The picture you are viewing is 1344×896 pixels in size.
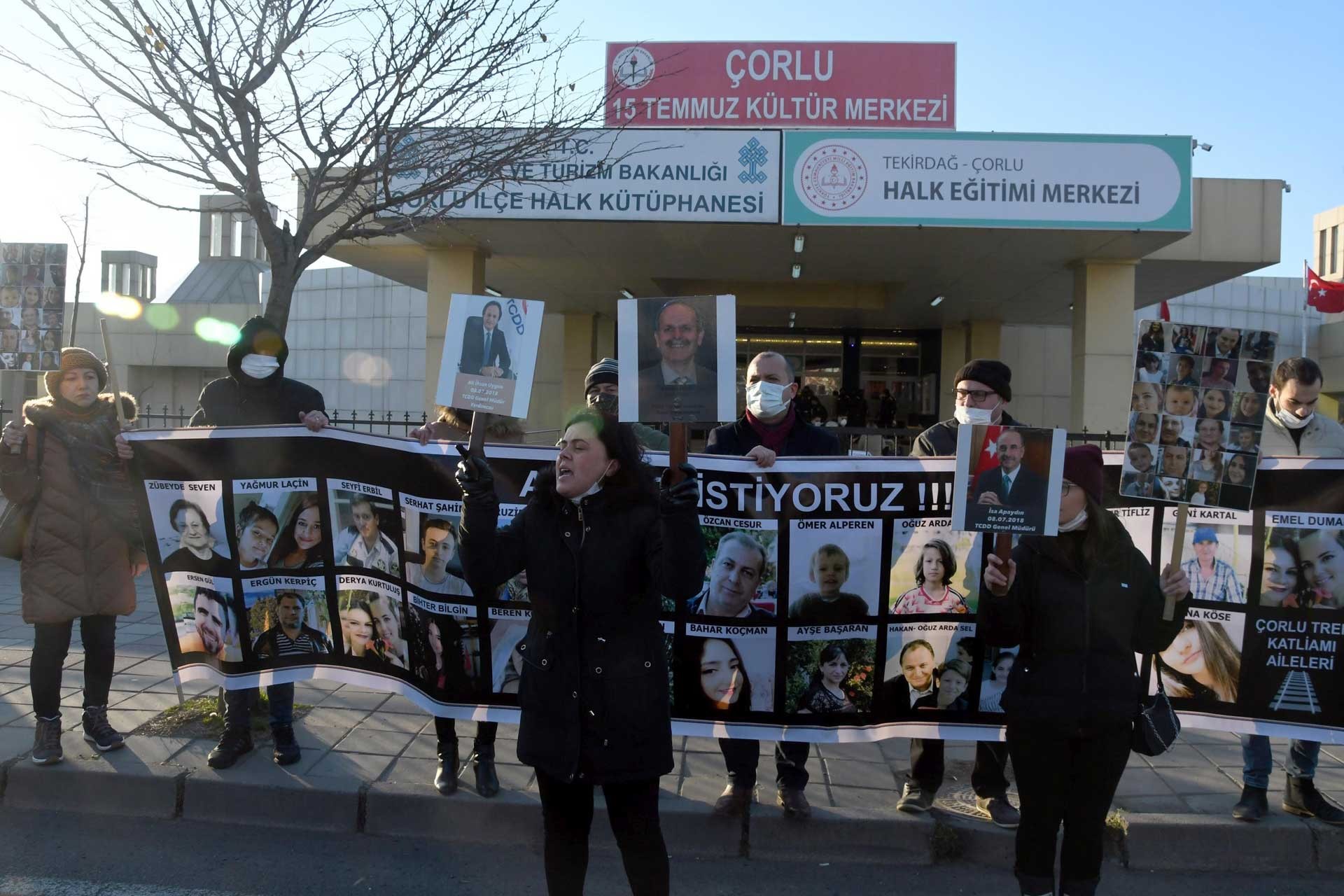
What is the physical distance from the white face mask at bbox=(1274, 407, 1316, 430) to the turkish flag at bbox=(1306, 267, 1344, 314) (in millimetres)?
26322

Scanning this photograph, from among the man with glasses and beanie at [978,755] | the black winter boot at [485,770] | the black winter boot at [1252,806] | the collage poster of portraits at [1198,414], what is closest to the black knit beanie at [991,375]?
the man with glasses and beanie at [978,755]

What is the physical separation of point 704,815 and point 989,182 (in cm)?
811

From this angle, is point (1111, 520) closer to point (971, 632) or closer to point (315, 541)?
point (971, 632)

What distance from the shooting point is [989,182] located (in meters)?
10.4

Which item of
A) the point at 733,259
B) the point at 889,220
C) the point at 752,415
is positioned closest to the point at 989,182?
the point at 889,220

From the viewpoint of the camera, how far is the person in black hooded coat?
16.0 feet

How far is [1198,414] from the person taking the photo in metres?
3.47

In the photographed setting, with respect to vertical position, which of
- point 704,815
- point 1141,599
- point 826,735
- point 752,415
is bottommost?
point 704,815

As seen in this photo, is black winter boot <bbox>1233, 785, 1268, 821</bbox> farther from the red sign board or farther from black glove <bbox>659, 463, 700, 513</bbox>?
the red sign board

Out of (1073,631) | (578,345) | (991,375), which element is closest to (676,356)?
(1073,631)

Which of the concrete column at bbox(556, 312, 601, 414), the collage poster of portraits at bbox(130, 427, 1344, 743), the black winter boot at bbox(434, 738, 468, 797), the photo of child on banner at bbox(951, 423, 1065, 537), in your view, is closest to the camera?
the photo of child on banner at bbox(951, 423, 1065, 537)

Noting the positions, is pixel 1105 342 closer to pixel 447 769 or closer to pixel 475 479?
pixel 447 769

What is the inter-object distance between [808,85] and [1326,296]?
67.3ft

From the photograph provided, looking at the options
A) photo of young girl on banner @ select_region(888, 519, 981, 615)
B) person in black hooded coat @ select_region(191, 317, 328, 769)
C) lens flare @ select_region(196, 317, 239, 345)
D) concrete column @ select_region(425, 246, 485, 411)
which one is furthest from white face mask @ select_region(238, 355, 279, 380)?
lens flare @ select_region(196, 317, 239, 345)
